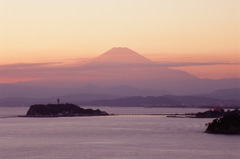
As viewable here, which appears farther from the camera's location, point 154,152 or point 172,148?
point 172,148

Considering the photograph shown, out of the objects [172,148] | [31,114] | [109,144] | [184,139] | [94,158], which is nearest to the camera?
→ [94,158]

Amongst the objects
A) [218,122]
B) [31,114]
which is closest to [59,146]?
[218,122]

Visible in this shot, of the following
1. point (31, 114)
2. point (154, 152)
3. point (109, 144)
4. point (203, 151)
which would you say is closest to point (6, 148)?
point (109, 144)

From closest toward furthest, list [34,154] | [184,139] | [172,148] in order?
1. [34,154]
2. [172,148]
3. [184,139]

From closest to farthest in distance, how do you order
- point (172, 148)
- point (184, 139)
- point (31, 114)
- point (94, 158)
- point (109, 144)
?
point (94, 158) → point (172, 148) → point (109, 144) → point (184, 139) → point (31, 114)

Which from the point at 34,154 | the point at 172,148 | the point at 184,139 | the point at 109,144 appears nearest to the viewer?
the point at 34,154

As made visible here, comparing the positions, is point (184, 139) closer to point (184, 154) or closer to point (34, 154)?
point (184, 154)

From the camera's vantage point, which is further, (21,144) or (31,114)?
(31,114)

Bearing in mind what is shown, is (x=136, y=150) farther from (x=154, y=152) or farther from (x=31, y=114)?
(x=31, y=114)
